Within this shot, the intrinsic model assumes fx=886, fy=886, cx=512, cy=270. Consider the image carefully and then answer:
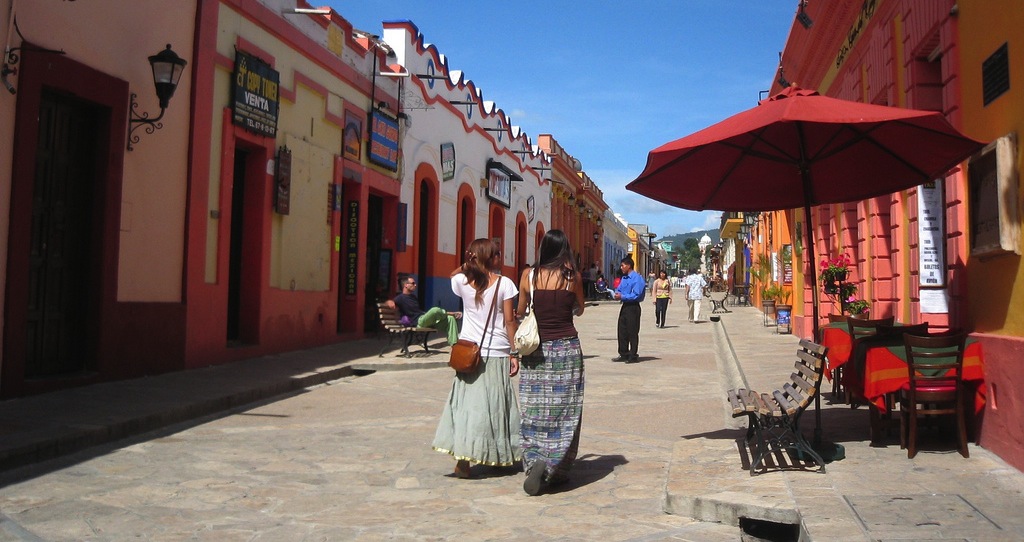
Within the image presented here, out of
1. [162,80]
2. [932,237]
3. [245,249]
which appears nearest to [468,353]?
[932,237]

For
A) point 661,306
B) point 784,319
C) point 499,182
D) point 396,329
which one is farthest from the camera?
point 499,182

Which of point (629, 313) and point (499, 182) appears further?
point (499, 182)

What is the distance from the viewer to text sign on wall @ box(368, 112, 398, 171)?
694 inches

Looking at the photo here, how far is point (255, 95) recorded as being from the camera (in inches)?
509

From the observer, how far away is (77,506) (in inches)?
204

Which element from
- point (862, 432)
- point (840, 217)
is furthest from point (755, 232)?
point (862, 432)

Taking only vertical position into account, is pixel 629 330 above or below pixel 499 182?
below

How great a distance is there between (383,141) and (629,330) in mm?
7035

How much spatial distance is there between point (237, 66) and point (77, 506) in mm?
8417

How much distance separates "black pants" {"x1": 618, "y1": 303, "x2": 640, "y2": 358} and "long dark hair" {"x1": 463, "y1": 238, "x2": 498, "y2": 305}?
826 cm

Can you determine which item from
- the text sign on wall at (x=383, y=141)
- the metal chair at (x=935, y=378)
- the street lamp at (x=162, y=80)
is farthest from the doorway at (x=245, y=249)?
the metal chair at (x=935, y=378)

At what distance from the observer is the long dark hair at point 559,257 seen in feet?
19.4

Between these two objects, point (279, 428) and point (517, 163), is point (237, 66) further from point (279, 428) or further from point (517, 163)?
point (517, 163)

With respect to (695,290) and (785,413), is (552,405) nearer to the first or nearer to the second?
(785,413)
